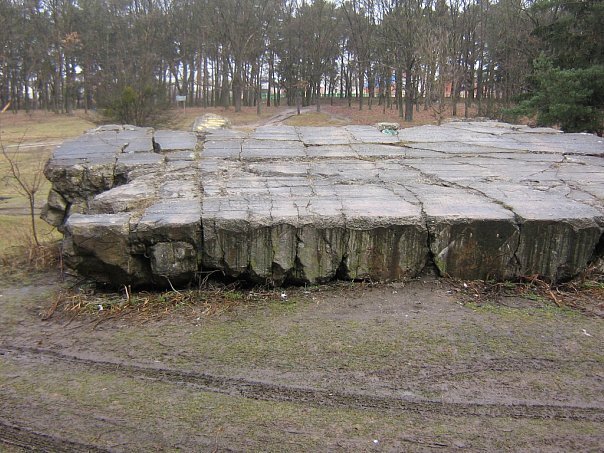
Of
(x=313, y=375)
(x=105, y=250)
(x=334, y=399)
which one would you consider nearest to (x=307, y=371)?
(x=313, y=375)

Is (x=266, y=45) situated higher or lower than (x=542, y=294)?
higher

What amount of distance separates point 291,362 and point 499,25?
121 feet

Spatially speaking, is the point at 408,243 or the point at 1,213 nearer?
the point at 408,243

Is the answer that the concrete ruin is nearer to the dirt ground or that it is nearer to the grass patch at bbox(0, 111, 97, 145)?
the dirt ground

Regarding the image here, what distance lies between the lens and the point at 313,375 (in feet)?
9.62

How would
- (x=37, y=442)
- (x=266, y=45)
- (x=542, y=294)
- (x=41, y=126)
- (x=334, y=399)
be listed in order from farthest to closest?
(x=266, y=45), (x=41, y=126), (x=542, y=294), (x=334, y=399), (x=37, y=442)

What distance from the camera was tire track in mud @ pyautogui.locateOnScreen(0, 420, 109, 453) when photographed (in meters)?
2.38

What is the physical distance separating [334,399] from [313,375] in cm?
24

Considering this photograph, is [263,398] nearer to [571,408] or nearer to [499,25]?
[571,408]

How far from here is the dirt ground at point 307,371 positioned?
8.04ft

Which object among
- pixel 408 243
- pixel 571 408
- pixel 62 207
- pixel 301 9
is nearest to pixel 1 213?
pixel 62 207

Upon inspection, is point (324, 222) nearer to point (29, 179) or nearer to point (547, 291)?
point (547, 291)

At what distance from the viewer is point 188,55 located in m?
47.8

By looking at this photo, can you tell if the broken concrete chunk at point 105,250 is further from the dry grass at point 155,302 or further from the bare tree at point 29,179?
the bare tree at point 29,179
